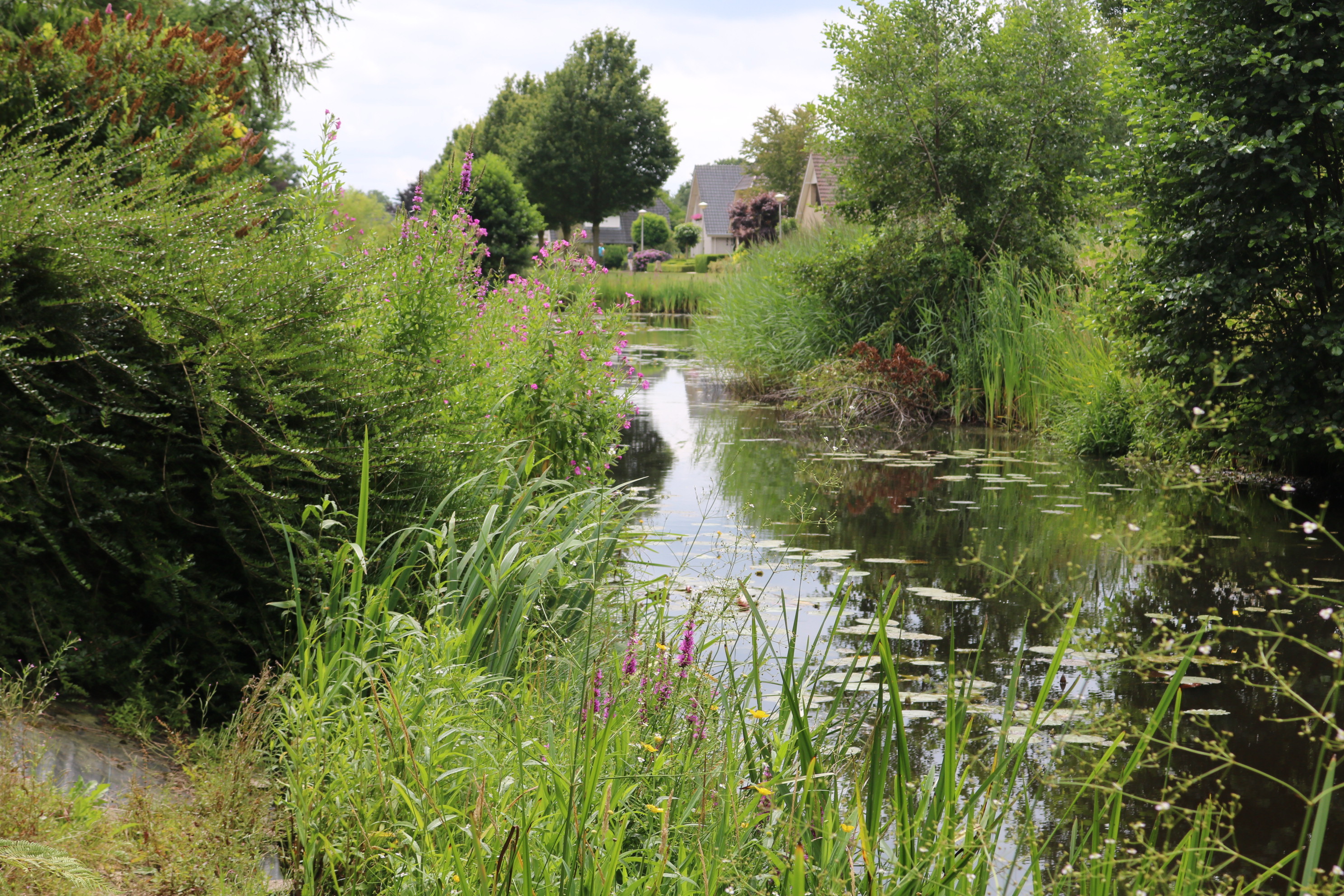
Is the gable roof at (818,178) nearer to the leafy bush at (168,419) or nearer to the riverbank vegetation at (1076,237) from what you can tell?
the riverbank vegetation at (1076,237)

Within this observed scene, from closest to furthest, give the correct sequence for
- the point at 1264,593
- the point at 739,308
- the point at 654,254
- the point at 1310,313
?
the point at 1264,593 < the point at 1310,313 < the point at 739,308 < the point at 654,254

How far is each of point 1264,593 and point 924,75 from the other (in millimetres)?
9503

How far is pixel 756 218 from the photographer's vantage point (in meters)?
43.8

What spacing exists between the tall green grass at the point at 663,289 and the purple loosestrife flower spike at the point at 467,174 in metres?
23.5

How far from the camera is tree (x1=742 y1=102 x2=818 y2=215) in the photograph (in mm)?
44594

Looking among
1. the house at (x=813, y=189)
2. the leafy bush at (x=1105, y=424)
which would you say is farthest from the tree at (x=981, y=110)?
the house at (x=813, y=189)

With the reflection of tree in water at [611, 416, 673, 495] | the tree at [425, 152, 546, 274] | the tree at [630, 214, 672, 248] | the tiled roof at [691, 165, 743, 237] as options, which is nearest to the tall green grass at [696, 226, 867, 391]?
the reflection of tree in water at [611, 416, 673, 495]

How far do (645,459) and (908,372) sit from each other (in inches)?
160

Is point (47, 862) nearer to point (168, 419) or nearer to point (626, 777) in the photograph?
point (626, 777)

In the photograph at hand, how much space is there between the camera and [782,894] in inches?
81.1

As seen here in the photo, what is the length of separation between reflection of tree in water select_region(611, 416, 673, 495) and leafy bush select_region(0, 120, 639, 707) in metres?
3.74

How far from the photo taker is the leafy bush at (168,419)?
117 inches

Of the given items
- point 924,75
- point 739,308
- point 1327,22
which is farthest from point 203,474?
point 739,308

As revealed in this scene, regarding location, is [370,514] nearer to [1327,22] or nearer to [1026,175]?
[1327,22]
